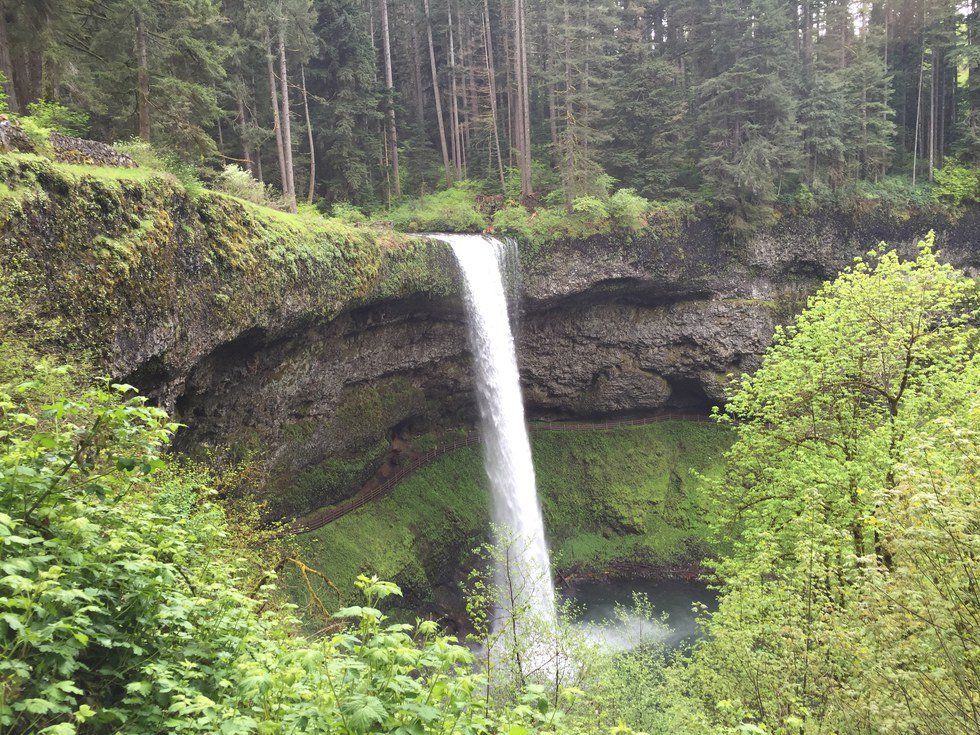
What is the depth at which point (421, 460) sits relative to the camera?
76.2 feet

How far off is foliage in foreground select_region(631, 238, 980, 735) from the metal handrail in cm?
1158

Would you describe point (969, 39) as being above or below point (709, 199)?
above

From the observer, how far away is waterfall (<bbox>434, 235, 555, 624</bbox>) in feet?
66.3

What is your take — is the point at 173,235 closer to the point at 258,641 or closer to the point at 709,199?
the point at 258,641

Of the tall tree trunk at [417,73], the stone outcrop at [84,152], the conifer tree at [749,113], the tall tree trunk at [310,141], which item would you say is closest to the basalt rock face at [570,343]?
the conifer tree at [749,113]

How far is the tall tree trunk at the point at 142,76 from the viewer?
46.7 feet

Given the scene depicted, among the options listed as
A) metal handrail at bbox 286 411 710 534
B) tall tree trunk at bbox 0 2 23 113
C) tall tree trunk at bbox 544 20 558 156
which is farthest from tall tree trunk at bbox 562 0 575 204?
tall tree trunk at bbox 0 2 23 113

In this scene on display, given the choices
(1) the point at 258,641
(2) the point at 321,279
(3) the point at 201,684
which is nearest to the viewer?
(3) the point at 201,684

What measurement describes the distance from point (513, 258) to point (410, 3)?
21.7m

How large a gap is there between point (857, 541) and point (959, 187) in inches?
948

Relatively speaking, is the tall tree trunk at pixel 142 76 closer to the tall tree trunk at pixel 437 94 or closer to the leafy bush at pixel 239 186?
the leafy bush at pixel 239 186

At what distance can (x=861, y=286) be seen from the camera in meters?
12.3

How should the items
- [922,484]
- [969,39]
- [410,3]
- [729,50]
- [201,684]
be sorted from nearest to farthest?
[201,684] → [922,484] → [729,50] → [969,39] → [410,3]

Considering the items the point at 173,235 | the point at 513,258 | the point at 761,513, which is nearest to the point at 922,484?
the point at 761,513
